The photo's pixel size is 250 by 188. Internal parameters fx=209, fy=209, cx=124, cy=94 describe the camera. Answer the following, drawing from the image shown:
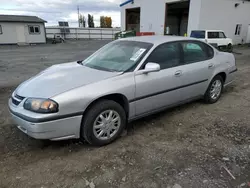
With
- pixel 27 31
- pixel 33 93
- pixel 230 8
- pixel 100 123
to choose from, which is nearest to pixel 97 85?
pixel 100 123

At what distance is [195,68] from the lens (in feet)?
13.1

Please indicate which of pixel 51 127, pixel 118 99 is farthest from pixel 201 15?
pixel 51 127

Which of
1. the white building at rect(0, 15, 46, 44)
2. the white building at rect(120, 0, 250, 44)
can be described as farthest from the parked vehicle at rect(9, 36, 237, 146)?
the white building at rect(0, 15, 46, 44)

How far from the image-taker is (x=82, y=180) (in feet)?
7.80

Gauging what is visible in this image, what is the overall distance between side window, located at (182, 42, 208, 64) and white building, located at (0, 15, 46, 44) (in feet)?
87.7

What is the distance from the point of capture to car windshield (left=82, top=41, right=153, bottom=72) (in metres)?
3.34

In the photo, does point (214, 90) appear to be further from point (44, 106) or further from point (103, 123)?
point (44, 106)

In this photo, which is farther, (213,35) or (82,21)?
(82,21)

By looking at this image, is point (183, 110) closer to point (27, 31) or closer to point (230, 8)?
point (230, 8)

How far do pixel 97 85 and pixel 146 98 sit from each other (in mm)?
891

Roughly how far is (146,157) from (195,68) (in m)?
2.07

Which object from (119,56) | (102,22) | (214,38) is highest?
(102,22)

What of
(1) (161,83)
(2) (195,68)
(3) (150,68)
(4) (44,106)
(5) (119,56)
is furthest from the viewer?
(2) (195,68)

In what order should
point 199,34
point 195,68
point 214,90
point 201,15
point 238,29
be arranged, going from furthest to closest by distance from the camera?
point 238,29 → point 201,15 → point 199,34 → point 214,90 → point 195,68
